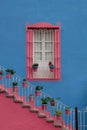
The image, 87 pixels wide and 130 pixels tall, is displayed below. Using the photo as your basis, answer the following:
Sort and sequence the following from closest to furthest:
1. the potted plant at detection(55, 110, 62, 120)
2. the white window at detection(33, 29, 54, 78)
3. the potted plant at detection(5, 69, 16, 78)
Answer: the potted plant at detection(55, 110, 62, 120) → the potted plant at detection(5, 69, 16, 78) → the white window at detection(33, 29, 54, 78)

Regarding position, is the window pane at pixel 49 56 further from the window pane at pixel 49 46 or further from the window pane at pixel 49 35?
the window pane at pixel 49 35

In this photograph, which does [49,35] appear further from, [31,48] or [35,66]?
[35,66]

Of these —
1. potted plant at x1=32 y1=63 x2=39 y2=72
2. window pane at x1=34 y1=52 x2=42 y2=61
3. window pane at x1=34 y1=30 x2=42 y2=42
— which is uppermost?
window pane at x1=34 y1=30 x2=42 y2=42

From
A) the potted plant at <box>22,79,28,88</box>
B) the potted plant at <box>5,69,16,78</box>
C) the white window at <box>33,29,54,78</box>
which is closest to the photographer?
the potted plant at <box>5,69,16,78</box>

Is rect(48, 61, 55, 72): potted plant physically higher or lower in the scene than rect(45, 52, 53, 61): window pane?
lower

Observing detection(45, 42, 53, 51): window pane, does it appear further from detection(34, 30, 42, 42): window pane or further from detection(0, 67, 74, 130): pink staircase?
detection(0, 67, 74, 130): pink staircase

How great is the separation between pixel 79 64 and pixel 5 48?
9.30 ft

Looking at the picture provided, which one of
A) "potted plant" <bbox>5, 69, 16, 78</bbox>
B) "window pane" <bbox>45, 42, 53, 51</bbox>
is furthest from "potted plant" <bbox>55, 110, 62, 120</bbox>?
"window pane" <bbox>45, 42, 53, 51</bbox>

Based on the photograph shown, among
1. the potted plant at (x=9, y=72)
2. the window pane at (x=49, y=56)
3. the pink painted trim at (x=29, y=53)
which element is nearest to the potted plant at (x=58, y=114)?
the potted plant at (x=9, y=72)

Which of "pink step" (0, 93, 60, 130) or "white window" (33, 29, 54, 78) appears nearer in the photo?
"pink step" (0, 93, 60, 130)

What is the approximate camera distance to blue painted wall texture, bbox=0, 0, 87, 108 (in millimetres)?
16531

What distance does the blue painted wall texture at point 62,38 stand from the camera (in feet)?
54.2

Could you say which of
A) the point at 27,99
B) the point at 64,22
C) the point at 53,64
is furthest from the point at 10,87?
the point at 64,22

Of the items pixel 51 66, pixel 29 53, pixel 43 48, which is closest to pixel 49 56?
pixel 43 48
